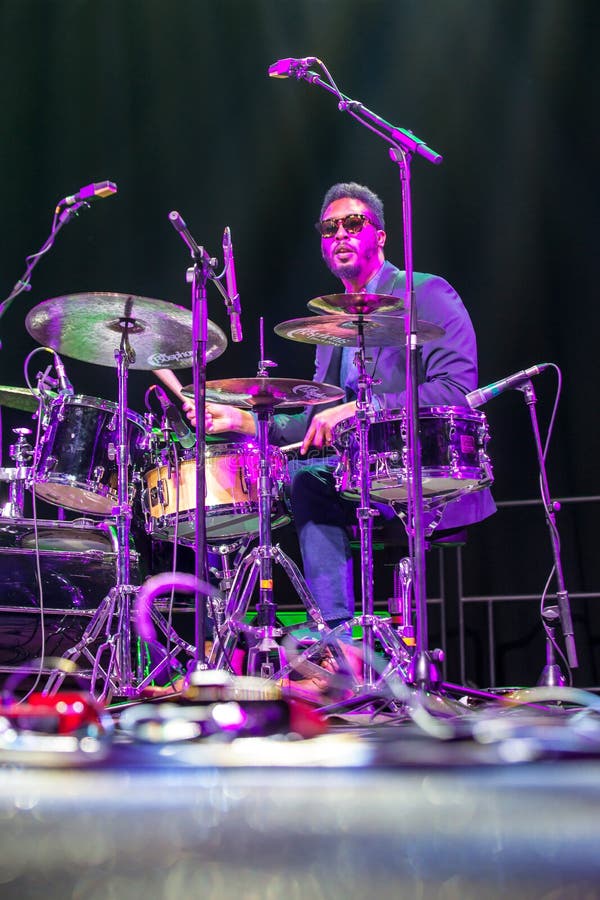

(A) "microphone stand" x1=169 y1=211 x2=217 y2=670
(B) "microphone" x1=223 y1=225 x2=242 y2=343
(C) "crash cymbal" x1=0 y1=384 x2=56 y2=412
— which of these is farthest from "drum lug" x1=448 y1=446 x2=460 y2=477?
(C) "crash cymbal" x1=0 y1=384 x2=56 y2=412

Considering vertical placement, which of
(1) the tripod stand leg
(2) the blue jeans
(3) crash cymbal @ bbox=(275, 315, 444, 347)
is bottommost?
(1) the tripod stand leg

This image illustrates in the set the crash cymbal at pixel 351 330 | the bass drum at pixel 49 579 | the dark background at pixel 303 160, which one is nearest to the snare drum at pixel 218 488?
the bass drum at pixel 49 579

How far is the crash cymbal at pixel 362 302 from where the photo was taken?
2.81 metres

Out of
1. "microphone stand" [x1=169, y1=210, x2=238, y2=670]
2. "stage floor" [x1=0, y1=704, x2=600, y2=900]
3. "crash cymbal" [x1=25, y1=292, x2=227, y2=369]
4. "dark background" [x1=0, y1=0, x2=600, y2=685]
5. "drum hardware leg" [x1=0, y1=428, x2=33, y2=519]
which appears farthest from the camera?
"dark background" [x1=0, y1=0, x2=600, y2=685]

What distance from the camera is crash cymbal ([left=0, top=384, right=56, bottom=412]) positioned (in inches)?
142

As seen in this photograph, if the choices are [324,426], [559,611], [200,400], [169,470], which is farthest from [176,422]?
[559,611]

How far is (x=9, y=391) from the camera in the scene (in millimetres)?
3627

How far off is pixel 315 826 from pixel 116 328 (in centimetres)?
290

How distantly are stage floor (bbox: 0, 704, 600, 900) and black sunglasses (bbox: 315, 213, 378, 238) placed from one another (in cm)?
319

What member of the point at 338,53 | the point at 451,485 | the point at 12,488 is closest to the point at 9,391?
the point at 12,488

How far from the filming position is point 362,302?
2.83 meters

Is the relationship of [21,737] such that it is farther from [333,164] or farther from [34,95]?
[34,95]

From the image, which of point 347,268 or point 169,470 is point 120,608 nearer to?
point 169,470

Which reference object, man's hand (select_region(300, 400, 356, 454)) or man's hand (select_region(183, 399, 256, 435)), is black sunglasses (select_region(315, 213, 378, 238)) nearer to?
man's hand (select_region(183, 399, 256, 435))
